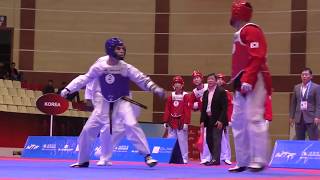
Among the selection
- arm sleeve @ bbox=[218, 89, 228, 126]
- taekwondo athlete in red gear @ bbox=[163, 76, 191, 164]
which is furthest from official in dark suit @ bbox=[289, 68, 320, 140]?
taekwondo athlete in red gear @ bbox=[163, 76, 191, 164]

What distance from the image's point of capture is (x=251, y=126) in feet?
24.5

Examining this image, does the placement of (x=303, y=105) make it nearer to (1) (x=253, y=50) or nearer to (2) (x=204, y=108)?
(2) (x=204, y=108)

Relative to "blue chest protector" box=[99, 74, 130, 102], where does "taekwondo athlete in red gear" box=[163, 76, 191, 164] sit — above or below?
below

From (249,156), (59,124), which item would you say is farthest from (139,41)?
(249,156)

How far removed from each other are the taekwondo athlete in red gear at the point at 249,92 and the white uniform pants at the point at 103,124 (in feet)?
5.44

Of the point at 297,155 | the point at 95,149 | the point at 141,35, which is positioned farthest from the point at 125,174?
the point at 141,35

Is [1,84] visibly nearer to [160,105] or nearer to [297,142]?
[160,105]

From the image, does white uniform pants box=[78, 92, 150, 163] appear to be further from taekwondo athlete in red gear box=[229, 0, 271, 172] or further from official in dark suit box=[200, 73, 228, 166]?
official in dark suit box=[200, 73, 228, 166]

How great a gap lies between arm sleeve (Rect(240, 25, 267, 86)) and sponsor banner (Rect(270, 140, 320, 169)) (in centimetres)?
465

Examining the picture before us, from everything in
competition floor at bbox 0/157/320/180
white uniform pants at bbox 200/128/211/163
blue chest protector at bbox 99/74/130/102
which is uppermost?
blue chest protector at bbox 99/74/130/102

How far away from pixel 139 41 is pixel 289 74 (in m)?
6.02

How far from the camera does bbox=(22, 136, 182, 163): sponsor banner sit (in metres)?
13.1

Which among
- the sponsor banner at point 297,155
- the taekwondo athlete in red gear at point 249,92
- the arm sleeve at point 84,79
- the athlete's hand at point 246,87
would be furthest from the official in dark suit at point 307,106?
the athlete's hand at point 246,87

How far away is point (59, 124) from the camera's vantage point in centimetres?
2011
